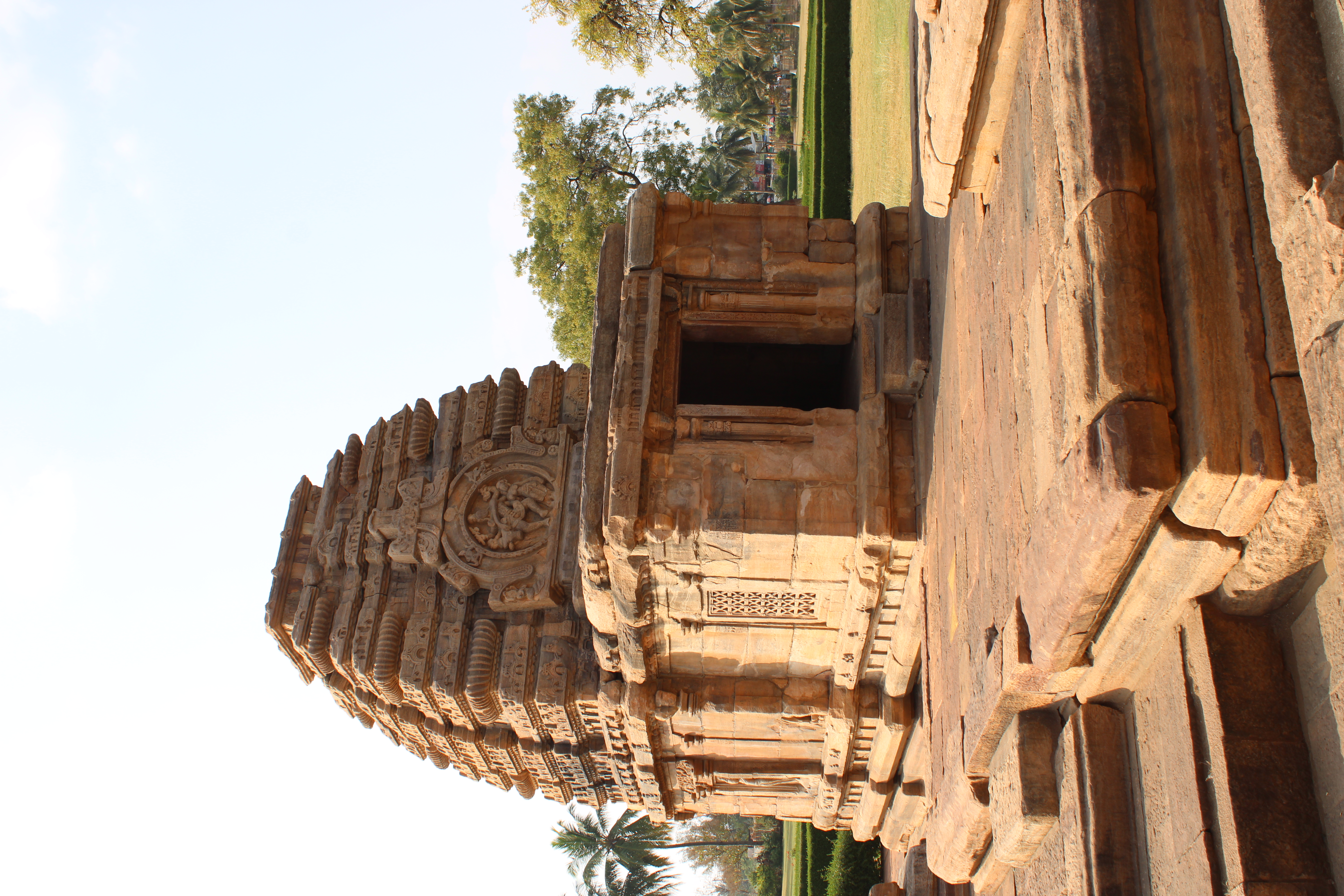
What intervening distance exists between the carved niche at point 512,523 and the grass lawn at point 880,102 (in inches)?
292

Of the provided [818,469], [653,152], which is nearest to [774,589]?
[818,469]

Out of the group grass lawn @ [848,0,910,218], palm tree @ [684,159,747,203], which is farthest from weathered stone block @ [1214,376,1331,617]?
palm tree @ [684,159,747,203]

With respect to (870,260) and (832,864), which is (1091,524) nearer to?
(870,260)

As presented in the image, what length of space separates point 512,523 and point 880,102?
1209 cm

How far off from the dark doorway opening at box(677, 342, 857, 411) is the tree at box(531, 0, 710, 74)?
47.4 ft

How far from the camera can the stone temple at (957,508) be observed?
12.0 ft

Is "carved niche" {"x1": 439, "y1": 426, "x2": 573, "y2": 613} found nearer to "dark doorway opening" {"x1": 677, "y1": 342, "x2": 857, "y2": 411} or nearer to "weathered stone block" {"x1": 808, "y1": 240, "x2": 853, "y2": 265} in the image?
"dark doorway opening" {"x1": 677, "y1": 342, "x2": 857, "y2": 411}

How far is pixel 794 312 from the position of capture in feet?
29.2

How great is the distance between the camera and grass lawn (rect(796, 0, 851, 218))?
21078 mm

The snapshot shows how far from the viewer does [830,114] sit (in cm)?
2191

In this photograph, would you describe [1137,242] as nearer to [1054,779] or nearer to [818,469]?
[1054,779]

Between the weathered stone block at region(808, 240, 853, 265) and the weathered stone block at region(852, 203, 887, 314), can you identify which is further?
the weathered stone block at region(808, 240, 853, 265)

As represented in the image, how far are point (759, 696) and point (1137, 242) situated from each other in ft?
23.1

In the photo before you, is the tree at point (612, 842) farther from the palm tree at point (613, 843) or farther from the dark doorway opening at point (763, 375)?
the dark doorway opening at point (763, 375)
